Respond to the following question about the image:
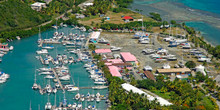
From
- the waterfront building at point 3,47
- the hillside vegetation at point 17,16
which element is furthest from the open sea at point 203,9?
the waterfront building at point 3,47

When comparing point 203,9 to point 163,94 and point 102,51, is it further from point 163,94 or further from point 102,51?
point 163,94

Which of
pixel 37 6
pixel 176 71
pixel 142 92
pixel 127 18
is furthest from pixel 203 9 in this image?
pixel 142 92

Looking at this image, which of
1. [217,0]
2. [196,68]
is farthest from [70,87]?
[217,0]

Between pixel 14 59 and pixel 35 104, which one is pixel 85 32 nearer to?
pixel 14 59

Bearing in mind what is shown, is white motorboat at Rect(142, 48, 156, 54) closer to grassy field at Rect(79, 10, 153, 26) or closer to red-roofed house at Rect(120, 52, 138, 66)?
red-roofed house at Rect(120, 52, 138, 66)

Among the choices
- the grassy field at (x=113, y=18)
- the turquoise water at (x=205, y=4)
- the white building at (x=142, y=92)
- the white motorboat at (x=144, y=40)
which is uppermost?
the turquoise water at (x=205, y=4)

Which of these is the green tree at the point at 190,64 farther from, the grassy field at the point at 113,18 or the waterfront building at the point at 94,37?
the grassy field at the point at 113,18

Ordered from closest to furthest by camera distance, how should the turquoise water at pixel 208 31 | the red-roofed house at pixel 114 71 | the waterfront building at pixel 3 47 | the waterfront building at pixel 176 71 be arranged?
the red-roofed house at pixel 114 71 → the waterfront building at pixel 176 71 → the waterfront building at pixel 3 47 → the turquoise water at pixel 208 31
